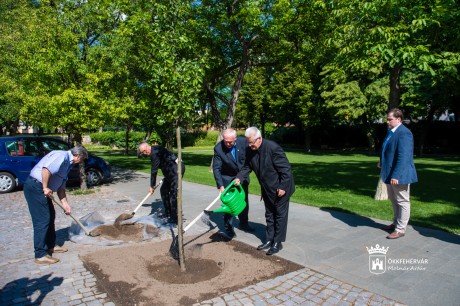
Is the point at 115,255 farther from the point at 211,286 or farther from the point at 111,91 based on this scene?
the point at 111,91

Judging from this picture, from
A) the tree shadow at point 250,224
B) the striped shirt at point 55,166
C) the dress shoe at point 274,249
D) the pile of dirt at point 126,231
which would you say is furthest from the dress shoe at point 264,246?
the striped shirt at point 55,166

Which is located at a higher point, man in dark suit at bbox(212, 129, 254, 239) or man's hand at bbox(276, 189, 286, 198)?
man in dark suit at bbox(212, 129, 254, 239)

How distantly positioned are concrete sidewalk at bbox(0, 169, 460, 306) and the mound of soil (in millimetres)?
157

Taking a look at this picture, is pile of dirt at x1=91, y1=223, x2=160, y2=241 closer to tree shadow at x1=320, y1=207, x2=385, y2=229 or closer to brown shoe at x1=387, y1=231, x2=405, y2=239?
tree shadow at x1=320, y1=207, x2=385, y2=229

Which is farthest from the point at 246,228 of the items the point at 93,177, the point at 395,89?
the point at 93,177

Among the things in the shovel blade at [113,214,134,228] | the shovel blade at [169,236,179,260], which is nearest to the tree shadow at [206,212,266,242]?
the shovel blade at [169,236,179,260]

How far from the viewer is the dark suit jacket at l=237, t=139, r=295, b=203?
4.88 m

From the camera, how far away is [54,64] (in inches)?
375

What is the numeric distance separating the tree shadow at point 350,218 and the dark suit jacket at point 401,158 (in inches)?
47.2

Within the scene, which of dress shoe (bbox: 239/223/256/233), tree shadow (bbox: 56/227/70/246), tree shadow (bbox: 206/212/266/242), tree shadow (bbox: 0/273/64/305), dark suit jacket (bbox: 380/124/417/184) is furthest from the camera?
dress shoe (bbox: 239/223/256/233)

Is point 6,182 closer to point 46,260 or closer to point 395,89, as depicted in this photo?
point 46,260

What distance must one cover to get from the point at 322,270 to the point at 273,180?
140cm

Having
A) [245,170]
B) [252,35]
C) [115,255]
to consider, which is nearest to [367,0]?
[245,170]

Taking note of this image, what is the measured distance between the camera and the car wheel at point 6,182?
10.6m
